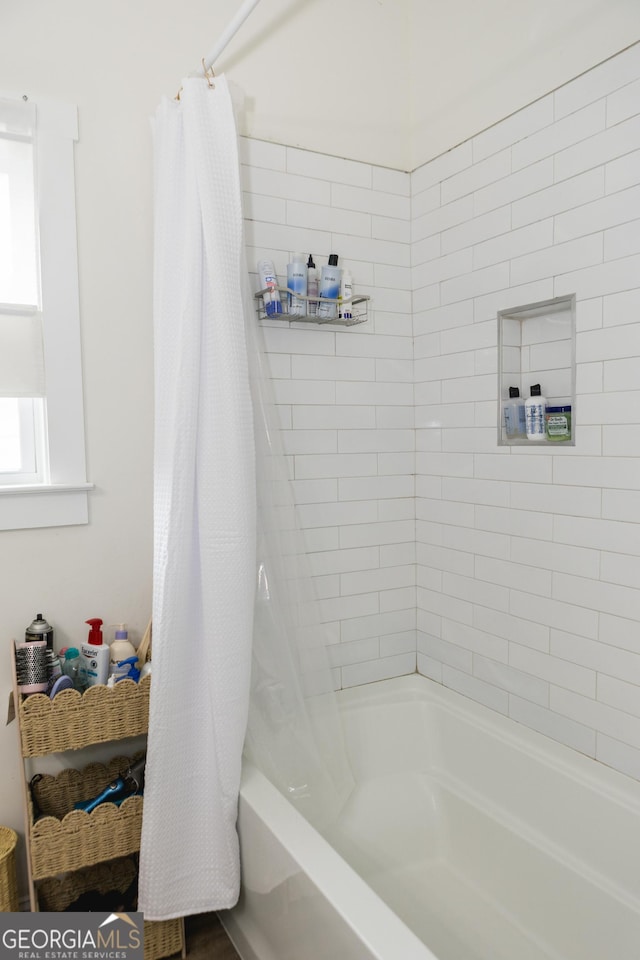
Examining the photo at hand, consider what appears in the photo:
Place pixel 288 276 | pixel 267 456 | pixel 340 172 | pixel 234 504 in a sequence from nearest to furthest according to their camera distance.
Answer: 1. pixel 234 504
2. pixel 267 456
3. pixel 288 276
4. pixel 340 172

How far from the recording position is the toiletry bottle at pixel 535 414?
1.80 meters

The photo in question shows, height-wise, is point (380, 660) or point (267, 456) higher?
point (267, 456)

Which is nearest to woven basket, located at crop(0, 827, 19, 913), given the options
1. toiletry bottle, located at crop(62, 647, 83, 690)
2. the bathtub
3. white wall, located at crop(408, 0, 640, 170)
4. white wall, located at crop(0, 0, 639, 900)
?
white wall, located at crop(0, 0, 639, 900)

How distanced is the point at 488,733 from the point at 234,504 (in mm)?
1014

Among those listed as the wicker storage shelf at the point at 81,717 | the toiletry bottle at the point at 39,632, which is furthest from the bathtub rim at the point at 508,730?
the toiletry bottle at the point at 39,632

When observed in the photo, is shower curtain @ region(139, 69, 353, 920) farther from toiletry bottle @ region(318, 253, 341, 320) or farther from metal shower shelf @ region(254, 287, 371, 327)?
toiletry bottle @ region(318, 253, 341, 320)

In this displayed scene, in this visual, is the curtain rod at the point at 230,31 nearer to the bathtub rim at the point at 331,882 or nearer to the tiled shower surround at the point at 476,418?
the tiled shower surround at the point at 476,418

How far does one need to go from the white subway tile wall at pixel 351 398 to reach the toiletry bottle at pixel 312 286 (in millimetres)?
73

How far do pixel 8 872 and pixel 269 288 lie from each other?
1.69 m

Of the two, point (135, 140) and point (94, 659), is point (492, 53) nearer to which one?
point (135, 140)

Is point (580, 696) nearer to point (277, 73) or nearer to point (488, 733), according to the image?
point (488, 733)

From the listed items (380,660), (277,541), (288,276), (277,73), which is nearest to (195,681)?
(277,541)

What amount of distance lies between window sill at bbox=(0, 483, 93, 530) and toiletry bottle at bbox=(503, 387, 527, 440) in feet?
3.96

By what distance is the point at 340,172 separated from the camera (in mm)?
2160
